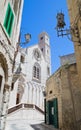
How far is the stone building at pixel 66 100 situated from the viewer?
8047mm

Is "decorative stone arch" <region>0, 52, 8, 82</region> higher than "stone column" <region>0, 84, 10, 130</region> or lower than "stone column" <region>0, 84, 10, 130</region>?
higher

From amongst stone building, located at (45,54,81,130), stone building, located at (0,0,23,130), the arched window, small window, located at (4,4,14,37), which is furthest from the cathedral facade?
small window, located at (4,4,14,37)

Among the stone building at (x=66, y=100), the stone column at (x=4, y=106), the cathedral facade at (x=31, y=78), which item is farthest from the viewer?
the cathedral facade at (x=31, y=78)

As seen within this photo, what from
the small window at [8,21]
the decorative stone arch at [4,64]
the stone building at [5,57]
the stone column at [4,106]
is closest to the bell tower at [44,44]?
the small window at [8,21]

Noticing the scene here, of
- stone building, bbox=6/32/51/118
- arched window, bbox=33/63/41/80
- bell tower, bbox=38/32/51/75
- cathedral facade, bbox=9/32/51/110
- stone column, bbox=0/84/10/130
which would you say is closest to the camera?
stone column, bbox=0/84/10/130

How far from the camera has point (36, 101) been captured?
2434 cm

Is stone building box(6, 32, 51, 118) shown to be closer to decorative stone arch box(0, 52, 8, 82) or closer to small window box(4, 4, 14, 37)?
decorative stone arch box(0, 52, 8, 82)

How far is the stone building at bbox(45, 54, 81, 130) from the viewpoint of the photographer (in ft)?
26.4

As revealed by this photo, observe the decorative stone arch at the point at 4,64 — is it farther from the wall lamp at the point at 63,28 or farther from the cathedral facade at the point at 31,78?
the cathedral facade at the point at 31,78

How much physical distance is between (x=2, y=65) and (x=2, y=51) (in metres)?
0.66

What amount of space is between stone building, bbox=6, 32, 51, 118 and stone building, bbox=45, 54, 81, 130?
23.8 feet

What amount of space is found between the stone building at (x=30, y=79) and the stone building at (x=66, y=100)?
23.8 feet

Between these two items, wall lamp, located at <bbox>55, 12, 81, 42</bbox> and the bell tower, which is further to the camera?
the bell tower

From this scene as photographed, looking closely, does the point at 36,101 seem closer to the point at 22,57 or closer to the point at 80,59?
the point at 22,57
